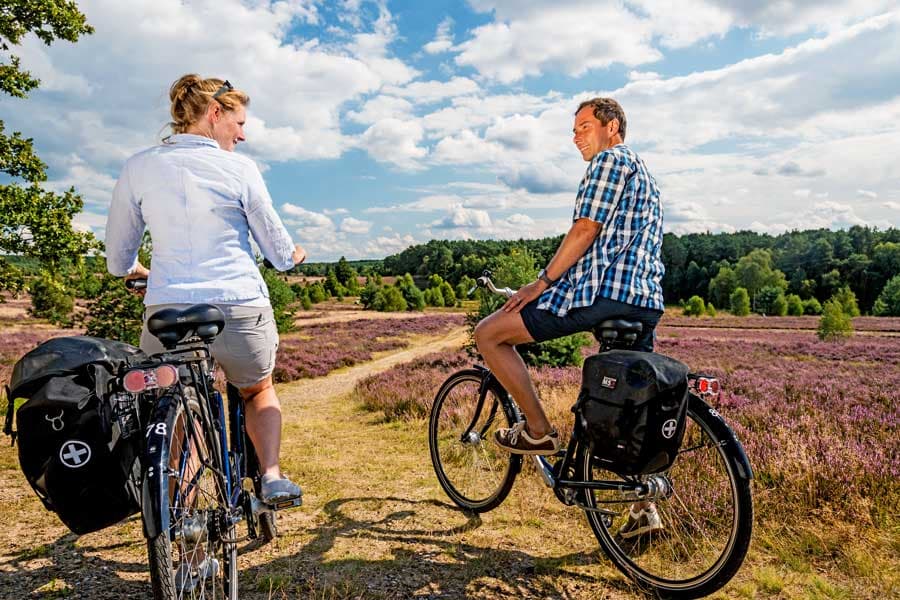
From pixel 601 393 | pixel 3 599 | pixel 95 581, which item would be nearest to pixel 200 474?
pixel 95 581

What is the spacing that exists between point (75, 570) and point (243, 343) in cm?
174

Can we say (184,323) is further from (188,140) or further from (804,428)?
(804,428)

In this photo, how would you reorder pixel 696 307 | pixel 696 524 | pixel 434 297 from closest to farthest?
1. pixel 696 524
2. pixel 696 307
3. pixel 434 297

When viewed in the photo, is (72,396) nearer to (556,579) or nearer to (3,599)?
(3,599)

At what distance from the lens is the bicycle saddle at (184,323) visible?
6.56 ft

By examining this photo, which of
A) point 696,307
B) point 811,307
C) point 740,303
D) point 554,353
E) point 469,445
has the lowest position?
point 811,307

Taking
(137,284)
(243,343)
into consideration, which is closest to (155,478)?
(243,343)

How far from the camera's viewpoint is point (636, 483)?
2.63 metres

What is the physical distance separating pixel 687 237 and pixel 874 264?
1729 inches

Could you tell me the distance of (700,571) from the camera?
268cm

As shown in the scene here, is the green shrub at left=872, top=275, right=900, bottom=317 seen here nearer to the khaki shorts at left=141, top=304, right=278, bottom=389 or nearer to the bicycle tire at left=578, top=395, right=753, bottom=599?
the bicycle tire at left=578, top=395, right=753, bottom=599

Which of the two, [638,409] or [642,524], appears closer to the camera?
[638,409]

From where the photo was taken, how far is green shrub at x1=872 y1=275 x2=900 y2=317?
6144cm

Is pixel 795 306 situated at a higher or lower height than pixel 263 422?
lower
